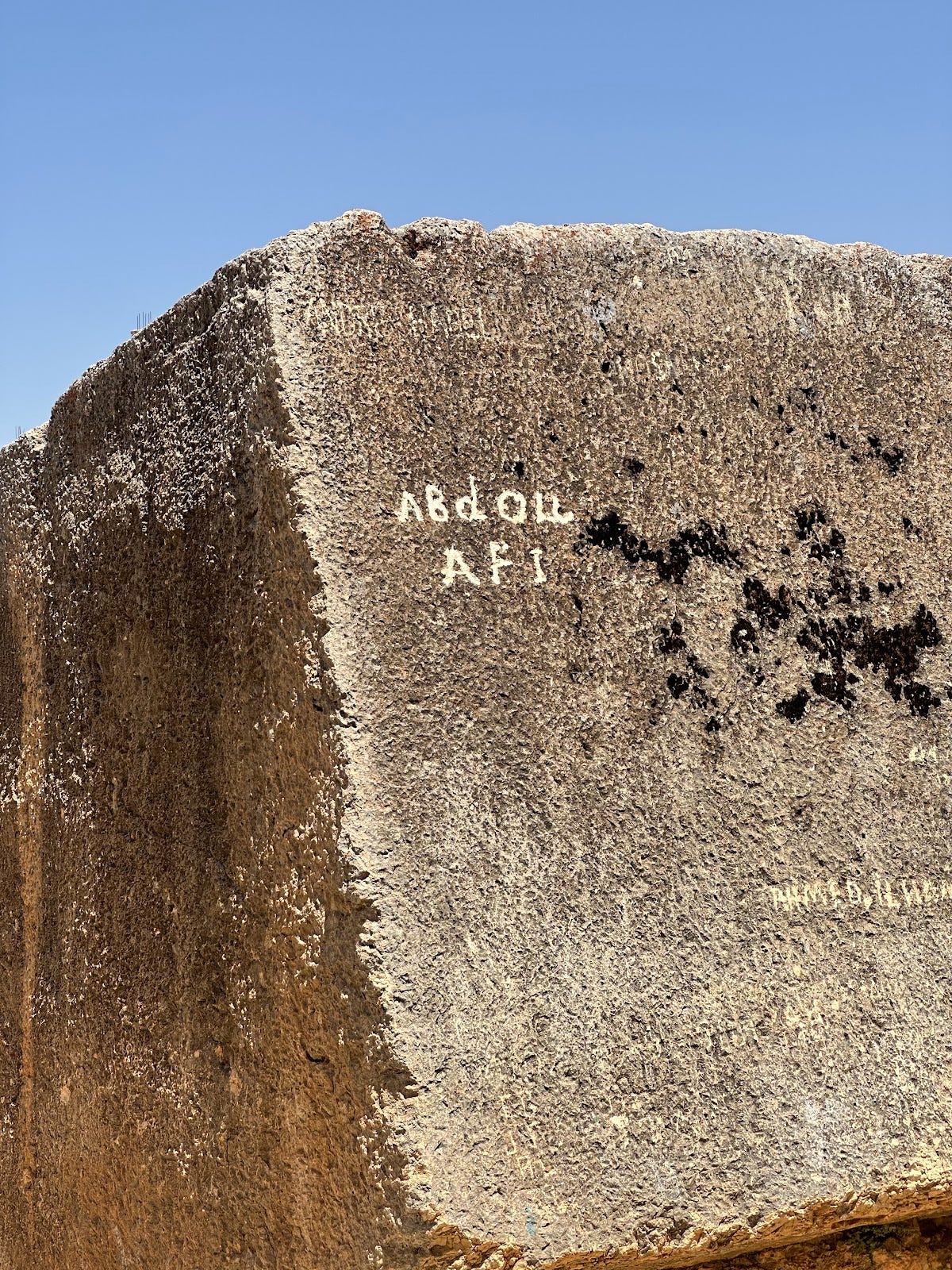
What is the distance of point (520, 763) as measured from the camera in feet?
6.20

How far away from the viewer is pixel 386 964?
1.76 meters

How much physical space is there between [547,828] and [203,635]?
1.90 ft

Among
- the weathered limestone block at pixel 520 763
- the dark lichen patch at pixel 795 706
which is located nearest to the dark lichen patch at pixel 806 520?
the weathered limestone block at pixel 520 763

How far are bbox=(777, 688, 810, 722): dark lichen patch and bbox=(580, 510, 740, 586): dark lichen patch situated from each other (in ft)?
0.69

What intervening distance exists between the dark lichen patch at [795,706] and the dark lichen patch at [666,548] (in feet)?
0.69

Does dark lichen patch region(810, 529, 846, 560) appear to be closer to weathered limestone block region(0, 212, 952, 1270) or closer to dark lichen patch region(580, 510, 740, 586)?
weathered limestone block region(0, 212, 952, 1270)

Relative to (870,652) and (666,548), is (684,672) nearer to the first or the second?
(666,548)

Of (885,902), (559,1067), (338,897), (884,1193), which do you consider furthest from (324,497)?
(884,1193)

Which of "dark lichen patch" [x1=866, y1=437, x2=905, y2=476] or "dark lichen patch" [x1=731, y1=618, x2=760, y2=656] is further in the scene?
"dark lichen patch" [x1=866, y1=437, x2=905, y2=476]

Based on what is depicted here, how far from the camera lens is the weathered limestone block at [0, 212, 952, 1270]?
181 centimetres

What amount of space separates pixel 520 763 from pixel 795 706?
0.44 meters

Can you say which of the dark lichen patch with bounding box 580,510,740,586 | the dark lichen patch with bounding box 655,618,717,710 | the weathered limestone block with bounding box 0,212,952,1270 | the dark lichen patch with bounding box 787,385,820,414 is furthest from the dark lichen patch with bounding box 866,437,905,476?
the dark lichen patch with bounding box 655,618,717,710

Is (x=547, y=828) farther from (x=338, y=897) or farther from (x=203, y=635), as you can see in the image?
(x=203, y=635)

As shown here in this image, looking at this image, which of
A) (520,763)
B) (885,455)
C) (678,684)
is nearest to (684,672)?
(678,684)
